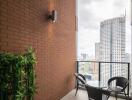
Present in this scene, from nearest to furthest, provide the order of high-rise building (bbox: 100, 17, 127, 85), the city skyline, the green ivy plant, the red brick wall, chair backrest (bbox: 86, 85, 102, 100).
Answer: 1. the green ivy plant
2. the red brick wall
3. chair backrest (bbox: 86, 85, 102, 100)
4. high-rise building (bbox: 100, 17, 127, 85)
5. the city skyline

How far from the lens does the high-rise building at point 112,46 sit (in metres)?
4.98

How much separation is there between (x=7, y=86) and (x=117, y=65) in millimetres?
4043

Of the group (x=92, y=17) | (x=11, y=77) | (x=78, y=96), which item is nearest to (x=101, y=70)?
(x=78, y=96)

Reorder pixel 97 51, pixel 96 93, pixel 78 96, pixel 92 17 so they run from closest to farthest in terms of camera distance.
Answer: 1. pixel 96 93
2. pixel 78 96
3. pixel 97 51
4. pixel 92 17

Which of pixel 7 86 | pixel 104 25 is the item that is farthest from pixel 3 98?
pixel 104 25

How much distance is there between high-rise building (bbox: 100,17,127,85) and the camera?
498 cm

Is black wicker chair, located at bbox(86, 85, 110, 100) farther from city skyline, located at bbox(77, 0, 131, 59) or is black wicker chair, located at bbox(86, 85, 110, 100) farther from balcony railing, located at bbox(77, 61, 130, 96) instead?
city skyline, located at bbox(77, 0, 131, 59)

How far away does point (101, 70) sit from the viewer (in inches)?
209

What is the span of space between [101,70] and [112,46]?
966 mm

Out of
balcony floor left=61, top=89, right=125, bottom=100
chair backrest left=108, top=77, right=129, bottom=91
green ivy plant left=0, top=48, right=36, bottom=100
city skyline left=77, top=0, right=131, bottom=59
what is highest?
city skyline left=77, top=0, right=131, bottom=59

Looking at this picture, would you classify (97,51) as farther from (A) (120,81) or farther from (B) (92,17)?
(A) (120,81)

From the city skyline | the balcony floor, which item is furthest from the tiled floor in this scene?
the city skyline

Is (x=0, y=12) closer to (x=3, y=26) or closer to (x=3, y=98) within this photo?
(x=3, y=26)

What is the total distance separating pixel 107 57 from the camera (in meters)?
5.34
